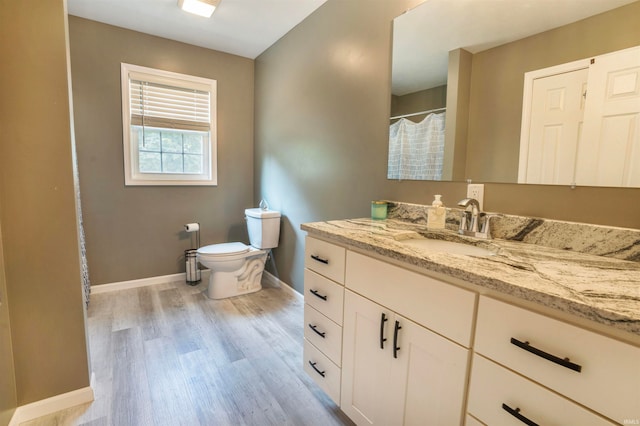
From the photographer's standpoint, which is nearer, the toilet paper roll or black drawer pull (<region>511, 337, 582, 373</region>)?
black drawer pull (<region>511, 337, 582, 373</region>)

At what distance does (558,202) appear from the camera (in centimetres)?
115

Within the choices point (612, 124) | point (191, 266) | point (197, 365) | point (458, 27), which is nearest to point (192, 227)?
point (191, 266)

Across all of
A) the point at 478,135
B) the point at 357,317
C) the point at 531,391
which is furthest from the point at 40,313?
the point at 478,135

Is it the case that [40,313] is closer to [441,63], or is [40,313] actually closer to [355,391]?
[355,391]

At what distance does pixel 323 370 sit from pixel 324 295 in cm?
37

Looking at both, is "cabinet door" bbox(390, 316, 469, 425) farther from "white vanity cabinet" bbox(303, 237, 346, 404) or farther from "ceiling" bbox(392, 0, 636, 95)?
"ceiling" bbox(392, 0, 636, 95)

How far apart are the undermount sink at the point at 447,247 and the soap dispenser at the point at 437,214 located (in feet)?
0.42

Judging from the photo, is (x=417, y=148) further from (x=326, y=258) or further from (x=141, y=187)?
(x=141, y=187)

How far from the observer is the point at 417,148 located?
1.65 meters

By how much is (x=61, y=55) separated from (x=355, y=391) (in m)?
1.90

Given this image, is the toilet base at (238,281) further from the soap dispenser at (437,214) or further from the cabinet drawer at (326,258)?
the soap dispenser at (437,214)

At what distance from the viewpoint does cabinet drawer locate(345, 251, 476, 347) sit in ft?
2.77

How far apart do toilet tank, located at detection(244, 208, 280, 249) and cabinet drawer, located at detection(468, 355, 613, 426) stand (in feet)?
7.30

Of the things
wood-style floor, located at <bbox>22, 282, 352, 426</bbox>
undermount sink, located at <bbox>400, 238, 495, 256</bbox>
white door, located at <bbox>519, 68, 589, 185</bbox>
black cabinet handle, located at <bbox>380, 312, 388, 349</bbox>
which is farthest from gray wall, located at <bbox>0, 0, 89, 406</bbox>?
white door, located at <bbox>519, 68, 589, 185</bbox>
